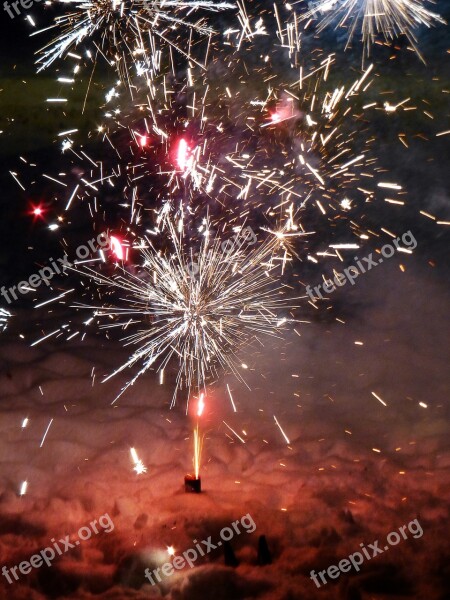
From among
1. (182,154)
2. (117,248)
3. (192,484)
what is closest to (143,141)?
(182,154)

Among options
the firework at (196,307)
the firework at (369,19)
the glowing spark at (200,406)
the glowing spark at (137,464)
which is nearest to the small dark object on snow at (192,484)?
Result: the glowing spark at (137,464)

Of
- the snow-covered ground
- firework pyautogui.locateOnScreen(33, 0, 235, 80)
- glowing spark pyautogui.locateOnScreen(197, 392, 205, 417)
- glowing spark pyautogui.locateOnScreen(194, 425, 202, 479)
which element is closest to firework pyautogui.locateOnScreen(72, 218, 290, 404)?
glowing spark pyautogui.locateOnScreen(197, 392, 205, 417)

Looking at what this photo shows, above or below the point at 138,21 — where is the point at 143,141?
below

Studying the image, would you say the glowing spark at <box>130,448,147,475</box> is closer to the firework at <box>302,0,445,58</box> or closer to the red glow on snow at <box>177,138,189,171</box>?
the red glow on snow at <box>177,138,189,171</box>

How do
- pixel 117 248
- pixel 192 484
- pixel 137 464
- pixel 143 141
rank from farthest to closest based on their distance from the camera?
pixel 143 141
pixel 117 248
pixel 137 464
pixel 192 484

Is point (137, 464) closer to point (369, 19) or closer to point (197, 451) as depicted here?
point (197, 451)

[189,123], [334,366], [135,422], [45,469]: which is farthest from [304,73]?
[45,469]

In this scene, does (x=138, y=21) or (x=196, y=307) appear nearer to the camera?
(x=196, y=307)

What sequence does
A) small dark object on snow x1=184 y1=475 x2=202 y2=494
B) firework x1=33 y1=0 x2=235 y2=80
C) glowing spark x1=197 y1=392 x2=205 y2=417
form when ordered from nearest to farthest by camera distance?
small dark object on snow x1=184 y1=475 x2=202 y2=494
glowing spark x1=197 y1=392 x2=205 y2=417
firework x1=33 y1=0 x2=235 y2=80
